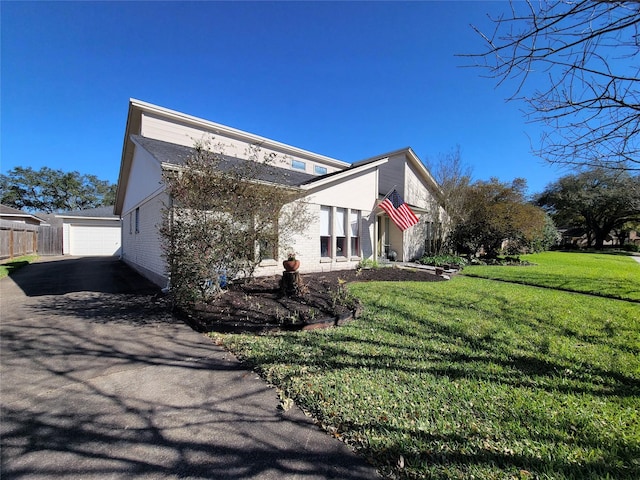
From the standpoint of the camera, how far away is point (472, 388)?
296 cm

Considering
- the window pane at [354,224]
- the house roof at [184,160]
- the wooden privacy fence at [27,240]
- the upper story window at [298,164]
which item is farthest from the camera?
the upper story window at [298,164]

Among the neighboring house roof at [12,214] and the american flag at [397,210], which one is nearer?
the american flag at [397,210]

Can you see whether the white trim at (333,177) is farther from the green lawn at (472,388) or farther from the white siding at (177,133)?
the green lawn at (472,388)

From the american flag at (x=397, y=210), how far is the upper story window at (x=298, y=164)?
7.28 m

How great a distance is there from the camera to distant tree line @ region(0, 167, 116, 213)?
3772cm

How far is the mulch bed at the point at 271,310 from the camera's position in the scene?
4.87m

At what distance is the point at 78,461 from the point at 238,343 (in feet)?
7.38

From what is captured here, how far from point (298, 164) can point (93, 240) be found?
18555mm

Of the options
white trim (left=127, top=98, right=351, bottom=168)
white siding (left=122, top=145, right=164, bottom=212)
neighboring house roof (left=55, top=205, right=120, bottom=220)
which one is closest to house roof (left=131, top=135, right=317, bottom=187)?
white siding (left=122, top=145, right=164, bottom=212)

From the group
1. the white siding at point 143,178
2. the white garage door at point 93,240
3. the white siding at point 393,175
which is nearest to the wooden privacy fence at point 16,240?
the white garage door at point 93,240

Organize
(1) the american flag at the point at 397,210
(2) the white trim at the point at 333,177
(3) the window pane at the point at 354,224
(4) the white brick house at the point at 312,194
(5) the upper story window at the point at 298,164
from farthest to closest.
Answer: (5) the upper story window at the point at 298,164 → (1) the american flag at the point at 397,210 → (3) the window pane at the point at 354,224 → (2) the white trim at the point at 333,177 → (4) the white brick house at the point at 312,194

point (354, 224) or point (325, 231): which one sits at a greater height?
point (354, 224)

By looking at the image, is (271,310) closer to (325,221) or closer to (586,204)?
(325,221)

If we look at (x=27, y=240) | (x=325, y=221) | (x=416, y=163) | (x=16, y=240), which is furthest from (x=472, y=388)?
(x=27, y=240)
